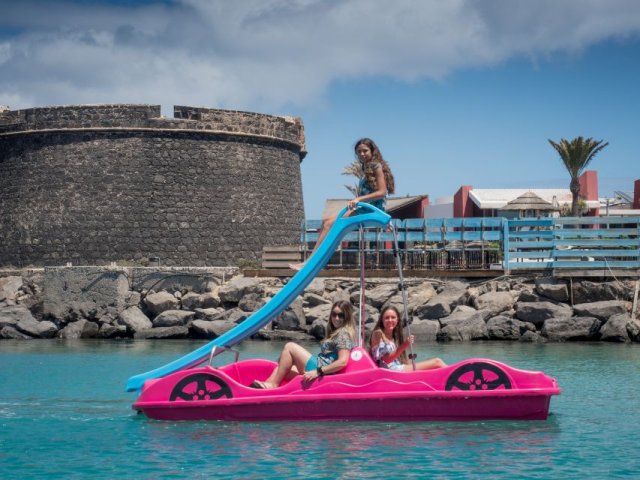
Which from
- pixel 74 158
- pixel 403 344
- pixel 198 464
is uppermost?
pixel 74 158

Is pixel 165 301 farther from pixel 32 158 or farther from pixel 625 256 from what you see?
pixel 625 256

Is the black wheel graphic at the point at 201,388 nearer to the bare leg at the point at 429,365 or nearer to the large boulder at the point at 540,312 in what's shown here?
the bare leg at the point at 429,365

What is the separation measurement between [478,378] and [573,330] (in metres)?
10.3

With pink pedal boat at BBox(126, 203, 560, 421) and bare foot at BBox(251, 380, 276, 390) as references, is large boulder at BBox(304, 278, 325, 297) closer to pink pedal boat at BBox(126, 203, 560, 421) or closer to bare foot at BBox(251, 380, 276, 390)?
bare foot at BBox(251, 380, 276, 390)

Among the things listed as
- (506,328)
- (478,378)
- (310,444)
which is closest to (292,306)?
(506,328)

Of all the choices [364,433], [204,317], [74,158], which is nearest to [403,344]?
[364,433]

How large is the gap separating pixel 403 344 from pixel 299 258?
1399cm

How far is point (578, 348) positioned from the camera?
1812cm

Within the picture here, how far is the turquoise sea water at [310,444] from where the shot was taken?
8.19 m

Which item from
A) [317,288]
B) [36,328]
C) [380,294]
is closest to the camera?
[380,294]

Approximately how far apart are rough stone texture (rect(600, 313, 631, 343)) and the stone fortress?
10.6 metres

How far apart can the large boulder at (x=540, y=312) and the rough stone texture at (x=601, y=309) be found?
8.4 inches

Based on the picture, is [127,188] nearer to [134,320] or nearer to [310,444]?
[134,320]

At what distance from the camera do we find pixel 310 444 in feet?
29.7
